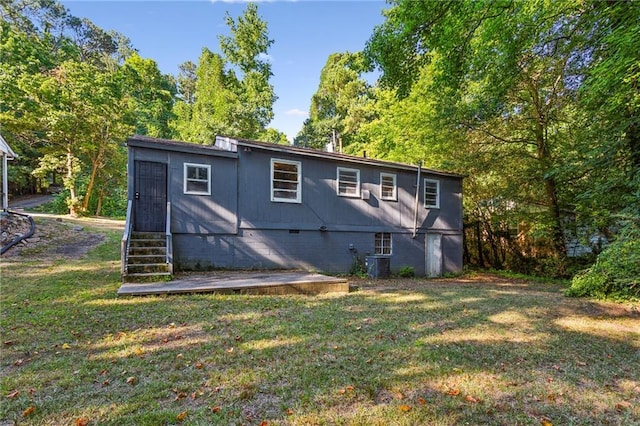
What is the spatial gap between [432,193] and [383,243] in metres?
3.20

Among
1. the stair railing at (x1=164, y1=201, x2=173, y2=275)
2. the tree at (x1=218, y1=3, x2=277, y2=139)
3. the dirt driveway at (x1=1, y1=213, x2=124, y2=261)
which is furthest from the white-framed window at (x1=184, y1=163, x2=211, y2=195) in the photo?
the tree at (x1=218, y1=3, x2=277, y2=139)

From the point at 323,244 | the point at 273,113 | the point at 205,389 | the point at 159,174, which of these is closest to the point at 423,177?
the point at 323,244

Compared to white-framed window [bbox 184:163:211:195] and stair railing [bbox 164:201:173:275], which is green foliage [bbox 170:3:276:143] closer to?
white-framed window [bbox 184:163:211:195]

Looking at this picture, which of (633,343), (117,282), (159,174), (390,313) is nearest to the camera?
(633,343)

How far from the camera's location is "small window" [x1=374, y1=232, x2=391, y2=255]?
12125mm

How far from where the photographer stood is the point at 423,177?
515 inches

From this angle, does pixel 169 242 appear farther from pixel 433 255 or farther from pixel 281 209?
pixel 433 255

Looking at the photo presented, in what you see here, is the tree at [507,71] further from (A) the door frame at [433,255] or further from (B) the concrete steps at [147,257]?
(B) the concrete steps at [147,257]

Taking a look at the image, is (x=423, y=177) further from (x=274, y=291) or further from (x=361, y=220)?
(x=274, y=291)

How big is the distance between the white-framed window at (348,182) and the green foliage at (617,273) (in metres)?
6.70

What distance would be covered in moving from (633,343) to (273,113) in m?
22.1

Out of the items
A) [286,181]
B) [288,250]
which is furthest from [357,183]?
[288,250]

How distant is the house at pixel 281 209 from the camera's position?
8875 mm

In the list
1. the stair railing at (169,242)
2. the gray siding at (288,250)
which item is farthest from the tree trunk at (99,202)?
the gray siding at (288,250)
